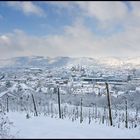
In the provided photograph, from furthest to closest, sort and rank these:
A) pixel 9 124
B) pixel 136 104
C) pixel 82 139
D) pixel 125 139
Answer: pixel 136 104, pixel 9 124, pixel 125 139, pixel 82 139

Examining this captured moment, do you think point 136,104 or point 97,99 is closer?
point 136,104

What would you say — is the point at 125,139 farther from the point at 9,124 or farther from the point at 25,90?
the point at 25,90

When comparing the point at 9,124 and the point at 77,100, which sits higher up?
the point at 9,124

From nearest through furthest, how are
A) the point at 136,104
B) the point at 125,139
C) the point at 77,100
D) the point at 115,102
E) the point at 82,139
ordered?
the point at 82,139
the point at 125,139
the point at 136,104
the point at 115,102
the point at 77,100

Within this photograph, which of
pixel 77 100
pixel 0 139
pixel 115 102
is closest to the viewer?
pixel 0 139

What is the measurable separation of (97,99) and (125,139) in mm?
65904

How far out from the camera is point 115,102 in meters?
80.3

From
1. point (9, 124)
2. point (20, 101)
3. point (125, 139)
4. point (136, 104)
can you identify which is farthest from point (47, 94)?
point (125, 139)

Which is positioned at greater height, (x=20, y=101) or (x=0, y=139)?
(x=0, y=139)

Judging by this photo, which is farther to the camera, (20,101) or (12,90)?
(12,90)

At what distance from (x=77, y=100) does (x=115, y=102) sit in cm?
1109

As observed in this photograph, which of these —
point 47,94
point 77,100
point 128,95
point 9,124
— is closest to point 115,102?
point 128,95

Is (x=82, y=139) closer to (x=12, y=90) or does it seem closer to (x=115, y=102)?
(x=115, y=102)

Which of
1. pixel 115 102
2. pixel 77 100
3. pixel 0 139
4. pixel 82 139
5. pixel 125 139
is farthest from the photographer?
pixel 77 100
